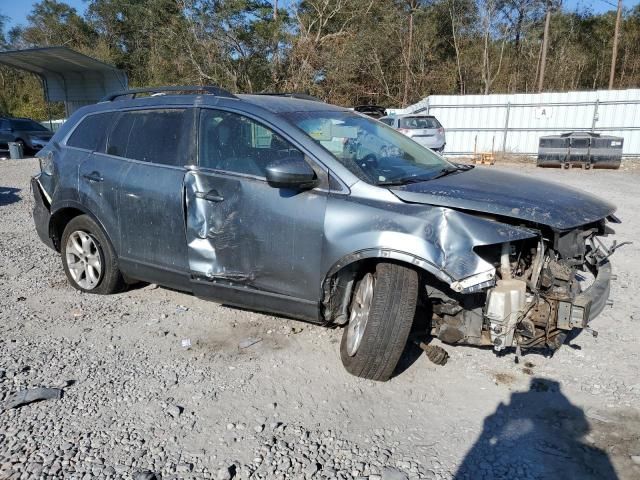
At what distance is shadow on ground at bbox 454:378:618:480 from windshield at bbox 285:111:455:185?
5.22ft

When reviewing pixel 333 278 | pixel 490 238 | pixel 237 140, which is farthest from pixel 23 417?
pixel 490 238

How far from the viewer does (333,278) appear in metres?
3.27

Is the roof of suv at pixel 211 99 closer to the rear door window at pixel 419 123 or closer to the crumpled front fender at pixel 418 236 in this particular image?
the crumpled front fender at pixel 418 236

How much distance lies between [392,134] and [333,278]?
161 centimetres

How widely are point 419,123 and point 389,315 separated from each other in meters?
15.1

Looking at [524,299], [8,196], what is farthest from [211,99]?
[8,196]

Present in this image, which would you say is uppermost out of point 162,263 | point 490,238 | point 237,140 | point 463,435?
point 237,140

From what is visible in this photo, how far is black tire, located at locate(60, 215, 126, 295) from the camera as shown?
4.36 m

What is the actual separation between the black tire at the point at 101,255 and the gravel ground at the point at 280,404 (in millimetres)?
202

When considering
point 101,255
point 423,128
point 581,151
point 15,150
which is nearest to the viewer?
point 101,255

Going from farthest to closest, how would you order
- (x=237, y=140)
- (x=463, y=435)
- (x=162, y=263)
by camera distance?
(x=162, y=263)
(x=237, y=140)
(x=463, y=435)

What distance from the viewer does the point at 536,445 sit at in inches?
104

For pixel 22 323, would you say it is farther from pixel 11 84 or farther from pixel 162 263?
pixel 11 84

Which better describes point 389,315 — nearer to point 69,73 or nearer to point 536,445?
point 536,445
